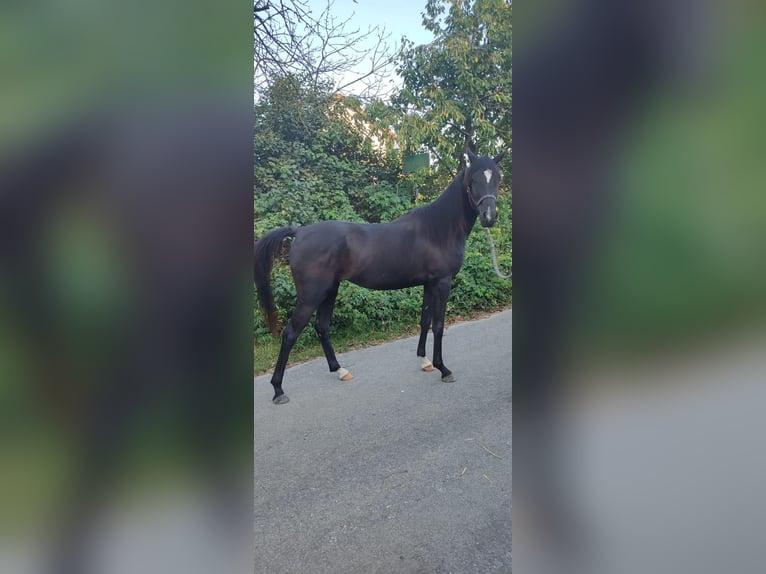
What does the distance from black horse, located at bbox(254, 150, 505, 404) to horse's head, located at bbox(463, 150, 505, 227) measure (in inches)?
10.6

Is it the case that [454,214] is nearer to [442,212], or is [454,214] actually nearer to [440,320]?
[442,212]

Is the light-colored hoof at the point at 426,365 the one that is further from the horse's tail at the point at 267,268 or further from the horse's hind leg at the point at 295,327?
the horse's tail at the point at 267,268

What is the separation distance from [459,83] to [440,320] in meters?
1.26

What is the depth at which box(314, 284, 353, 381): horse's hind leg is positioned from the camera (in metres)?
2.64

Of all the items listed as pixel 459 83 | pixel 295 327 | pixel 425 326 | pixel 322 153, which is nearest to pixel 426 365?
pixel 425 326

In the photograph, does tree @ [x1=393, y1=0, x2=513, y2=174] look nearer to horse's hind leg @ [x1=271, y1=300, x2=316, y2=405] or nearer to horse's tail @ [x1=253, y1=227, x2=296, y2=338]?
horse's tail @ [x1=253, y1=227, x2=296, y2=338]

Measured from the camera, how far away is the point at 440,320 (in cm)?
238

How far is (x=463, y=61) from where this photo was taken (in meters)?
1.53
